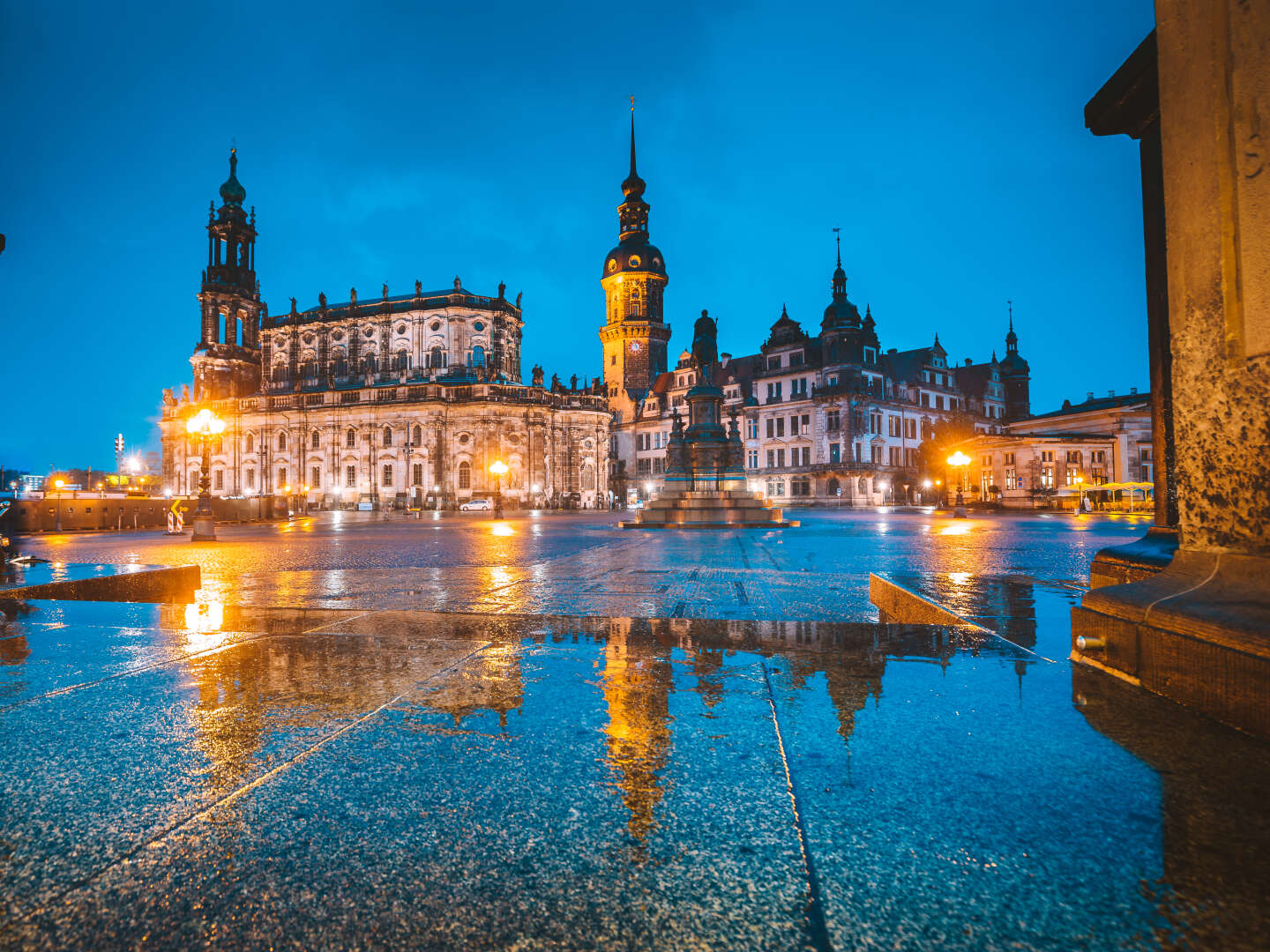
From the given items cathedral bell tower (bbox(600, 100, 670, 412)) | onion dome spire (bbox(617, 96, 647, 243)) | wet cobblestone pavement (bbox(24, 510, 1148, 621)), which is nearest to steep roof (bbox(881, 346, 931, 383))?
cathedral bell tower (bbox(600, 100, 670, 412))

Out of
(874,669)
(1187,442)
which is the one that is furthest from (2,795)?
(1187,442)

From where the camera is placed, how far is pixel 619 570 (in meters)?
8.77

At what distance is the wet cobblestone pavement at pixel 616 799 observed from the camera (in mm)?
1228

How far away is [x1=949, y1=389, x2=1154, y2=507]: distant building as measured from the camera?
48.9 m

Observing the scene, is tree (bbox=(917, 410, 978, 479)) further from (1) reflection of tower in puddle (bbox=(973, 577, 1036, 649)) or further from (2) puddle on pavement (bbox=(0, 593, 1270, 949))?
(2) puddle on pavement (bbox=(0, 593, 1270, 949))

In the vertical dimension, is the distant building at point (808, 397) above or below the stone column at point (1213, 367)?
above

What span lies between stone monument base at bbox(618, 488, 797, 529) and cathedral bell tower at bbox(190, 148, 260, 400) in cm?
6488

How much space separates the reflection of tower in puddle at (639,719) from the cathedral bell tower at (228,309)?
269 ft

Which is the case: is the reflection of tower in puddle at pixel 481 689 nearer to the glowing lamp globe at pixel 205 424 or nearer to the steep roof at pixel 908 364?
the glowing lamp globe at pixel 205 424

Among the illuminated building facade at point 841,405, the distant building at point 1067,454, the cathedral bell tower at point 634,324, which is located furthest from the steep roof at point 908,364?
the cathedral bell tower at point 634,324

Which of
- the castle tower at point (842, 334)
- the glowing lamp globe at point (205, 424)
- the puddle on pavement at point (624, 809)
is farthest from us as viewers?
the castle tower at point (842, 334)

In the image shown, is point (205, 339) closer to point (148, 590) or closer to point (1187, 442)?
point (148, 590)

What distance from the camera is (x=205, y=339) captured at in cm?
7394

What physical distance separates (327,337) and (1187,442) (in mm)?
76055
